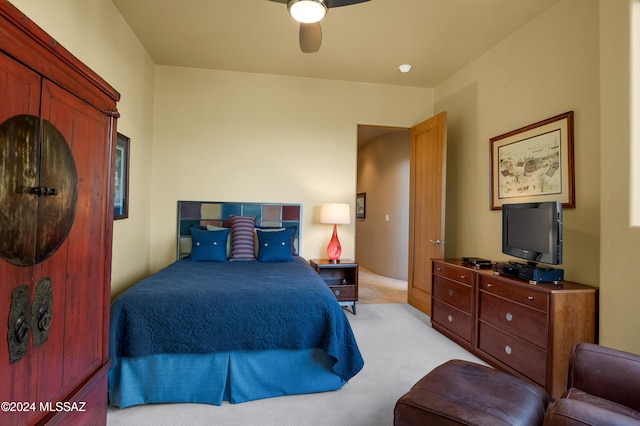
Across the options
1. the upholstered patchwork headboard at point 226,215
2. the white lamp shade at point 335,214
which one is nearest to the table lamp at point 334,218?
the white lamp shade at point 335,214

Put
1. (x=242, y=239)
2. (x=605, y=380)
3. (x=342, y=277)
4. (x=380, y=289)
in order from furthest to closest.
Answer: (x=380, y=289) < (x=342, y=277) < (x=242, y=239) < (x=605, y=380)

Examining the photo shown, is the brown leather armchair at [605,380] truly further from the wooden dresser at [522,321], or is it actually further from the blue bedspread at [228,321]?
the blue bedspread at [228,321]

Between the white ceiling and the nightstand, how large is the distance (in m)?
2.35

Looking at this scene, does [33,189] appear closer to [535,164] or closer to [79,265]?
[79,265]

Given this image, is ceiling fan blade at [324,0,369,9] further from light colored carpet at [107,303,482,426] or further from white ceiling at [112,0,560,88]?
light colored carpet at [107,303,482,426]

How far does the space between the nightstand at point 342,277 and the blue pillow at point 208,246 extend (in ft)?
3.58

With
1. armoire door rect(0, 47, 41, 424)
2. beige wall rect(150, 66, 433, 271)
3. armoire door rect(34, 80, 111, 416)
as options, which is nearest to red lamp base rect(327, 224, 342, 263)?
beige wall rect(150, 66, 433, 271)

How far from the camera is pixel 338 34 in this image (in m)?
3.18

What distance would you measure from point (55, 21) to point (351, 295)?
350 cm

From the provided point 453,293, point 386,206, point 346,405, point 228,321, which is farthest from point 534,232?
point 386,206

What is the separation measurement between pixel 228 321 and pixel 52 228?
1257 millimetres

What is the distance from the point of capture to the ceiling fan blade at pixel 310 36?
222 cm

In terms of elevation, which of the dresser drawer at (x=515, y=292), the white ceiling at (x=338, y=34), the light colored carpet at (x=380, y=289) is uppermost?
the white ceiling at (x=338, y=34)

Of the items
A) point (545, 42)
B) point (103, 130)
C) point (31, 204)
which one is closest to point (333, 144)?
point (545, 42)
